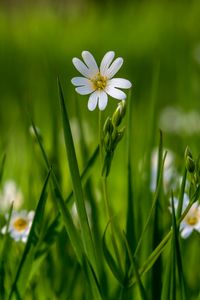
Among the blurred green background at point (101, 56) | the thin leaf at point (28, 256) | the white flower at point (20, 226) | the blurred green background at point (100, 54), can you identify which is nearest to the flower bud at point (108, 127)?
the thin leaf at point (28, 256)

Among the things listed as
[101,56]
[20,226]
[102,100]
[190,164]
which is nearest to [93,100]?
[102,100]

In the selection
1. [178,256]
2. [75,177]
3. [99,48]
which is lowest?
[178,256]

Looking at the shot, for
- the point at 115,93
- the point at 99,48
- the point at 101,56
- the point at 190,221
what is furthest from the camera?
the point at 99,48

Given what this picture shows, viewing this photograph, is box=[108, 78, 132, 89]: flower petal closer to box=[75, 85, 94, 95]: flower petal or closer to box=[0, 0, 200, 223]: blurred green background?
box=[75, 85, 94, 95]: flower petal

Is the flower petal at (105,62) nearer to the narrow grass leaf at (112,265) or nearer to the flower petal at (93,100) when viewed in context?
the flower petal at (93,100)

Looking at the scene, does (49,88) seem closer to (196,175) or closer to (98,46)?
(196,175)

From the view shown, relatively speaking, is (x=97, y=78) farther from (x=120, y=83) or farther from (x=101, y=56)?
(x=101, y=56)

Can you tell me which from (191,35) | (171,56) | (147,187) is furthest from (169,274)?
(191,35)
